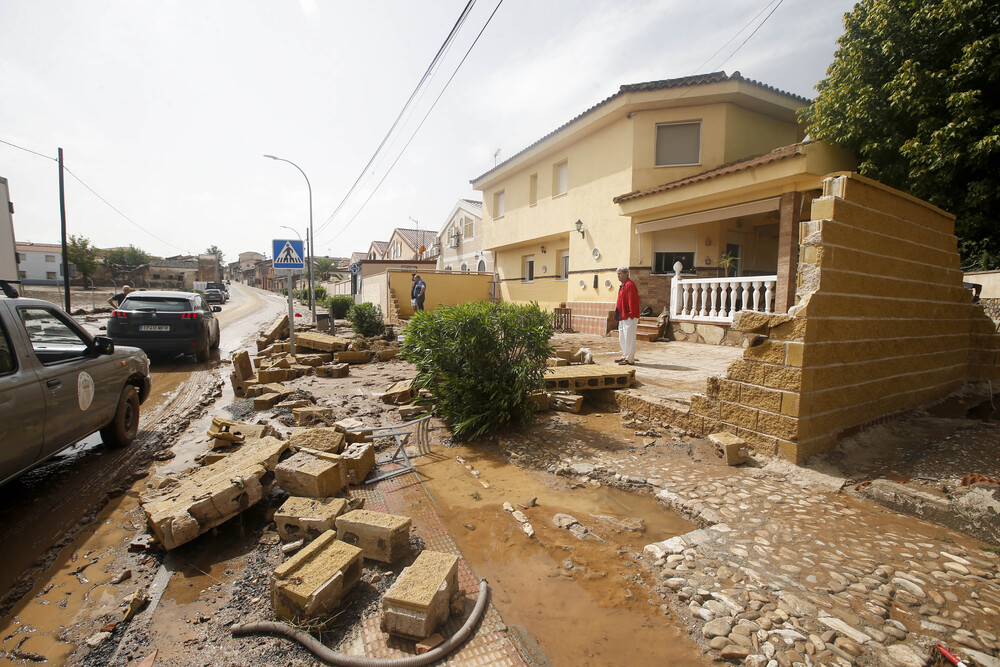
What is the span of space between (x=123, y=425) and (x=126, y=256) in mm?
78365

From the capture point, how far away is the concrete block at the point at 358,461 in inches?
154

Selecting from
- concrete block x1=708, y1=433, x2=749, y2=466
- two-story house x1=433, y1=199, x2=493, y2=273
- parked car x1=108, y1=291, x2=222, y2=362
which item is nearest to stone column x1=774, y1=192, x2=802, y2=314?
concrete block x1=708, y1=433, x2=749, y2=466

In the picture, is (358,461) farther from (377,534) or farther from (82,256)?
(82,256)

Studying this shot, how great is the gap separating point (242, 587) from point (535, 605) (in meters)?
1.77

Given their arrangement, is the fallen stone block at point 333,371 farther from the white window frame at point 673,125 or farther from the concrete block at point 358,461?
the white window frame at point 673,125

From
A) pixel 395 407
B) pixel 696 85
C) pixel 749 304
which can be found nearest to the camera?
pixel 395 407

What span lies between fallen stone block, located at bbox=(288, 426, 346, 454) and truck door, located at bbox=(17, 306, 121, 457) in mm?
1733

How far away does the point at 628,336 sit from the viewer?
304 inches

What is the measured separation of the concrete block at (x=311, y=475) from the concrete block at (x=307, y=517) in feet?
0.64

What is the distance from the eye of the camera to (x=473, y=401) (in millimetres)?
5109

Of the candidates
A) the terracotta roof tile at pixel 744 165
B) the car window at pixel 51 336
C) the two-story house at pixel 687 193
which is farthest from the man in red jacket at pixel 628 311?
the car window at pixel 51 336

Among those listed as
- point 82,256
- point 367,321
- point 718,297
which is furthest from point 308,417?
point 82,256

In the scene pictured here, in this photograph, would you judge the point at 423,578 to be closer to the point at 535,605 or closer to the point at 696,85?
the point at 535,605

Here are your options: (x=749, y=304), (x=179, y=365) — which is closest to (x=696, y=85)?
(x=749, y=304)
